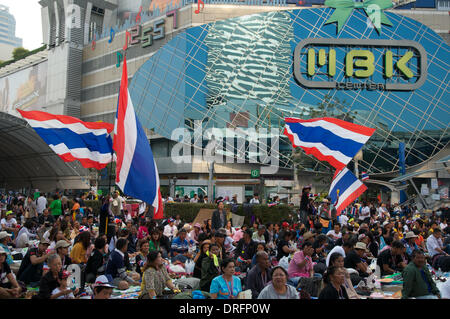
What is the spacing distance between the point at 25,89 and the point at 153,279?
54.5m

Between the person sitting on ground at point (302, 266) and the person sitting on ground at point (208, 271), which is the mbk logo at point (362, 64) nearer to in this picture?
the person sitting on ground at point (302, 266)

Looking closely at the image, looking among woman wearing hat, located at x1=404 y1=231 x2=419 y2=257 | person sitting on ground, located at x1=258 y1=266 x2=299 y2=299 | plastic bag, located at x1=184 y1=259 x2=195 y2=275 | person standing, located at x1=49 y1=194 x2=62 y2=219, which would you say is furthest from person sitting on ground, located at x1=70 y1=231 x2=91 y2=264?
person standing, located at x1=49 y1=194 x2=62 y2=219

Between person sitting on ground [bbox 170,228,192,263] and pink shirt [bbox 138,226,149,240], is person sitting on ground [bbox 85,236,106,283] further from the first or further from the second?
pink shirt [bbox 138,226,149,240]

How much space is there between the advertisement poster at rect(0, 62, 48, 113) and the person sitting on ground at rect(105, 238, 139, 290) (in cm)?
4792

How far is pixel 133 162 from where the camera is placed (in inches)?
281

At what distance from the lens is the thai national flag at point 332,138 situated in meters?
10.9

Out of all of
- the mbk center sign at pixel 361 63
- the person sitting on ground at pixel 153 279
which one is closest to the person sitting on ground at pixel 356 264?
the person sitting on ground at pixel 153 279

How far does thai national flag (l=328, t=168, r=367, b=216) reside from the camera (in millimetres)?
11273

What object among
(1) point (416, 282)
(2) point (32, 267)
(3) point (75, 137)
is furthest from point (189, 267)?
(1) point (416, 282)

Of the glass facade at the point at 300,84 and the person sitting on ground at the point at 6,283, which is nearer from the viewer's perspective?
the person sitting on ground at the point at 6,283

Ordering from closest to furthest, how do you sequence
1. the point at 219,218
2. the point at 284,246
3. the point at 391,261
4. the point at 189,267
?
the point at 284,246 < the point at 391,261 < the point at 189,267 < the point at 219,218

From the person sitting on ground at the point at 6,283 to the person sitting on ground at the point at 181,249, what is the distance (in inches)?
171

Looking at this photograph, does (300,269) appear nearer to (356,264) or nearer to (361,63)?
(356,264)
